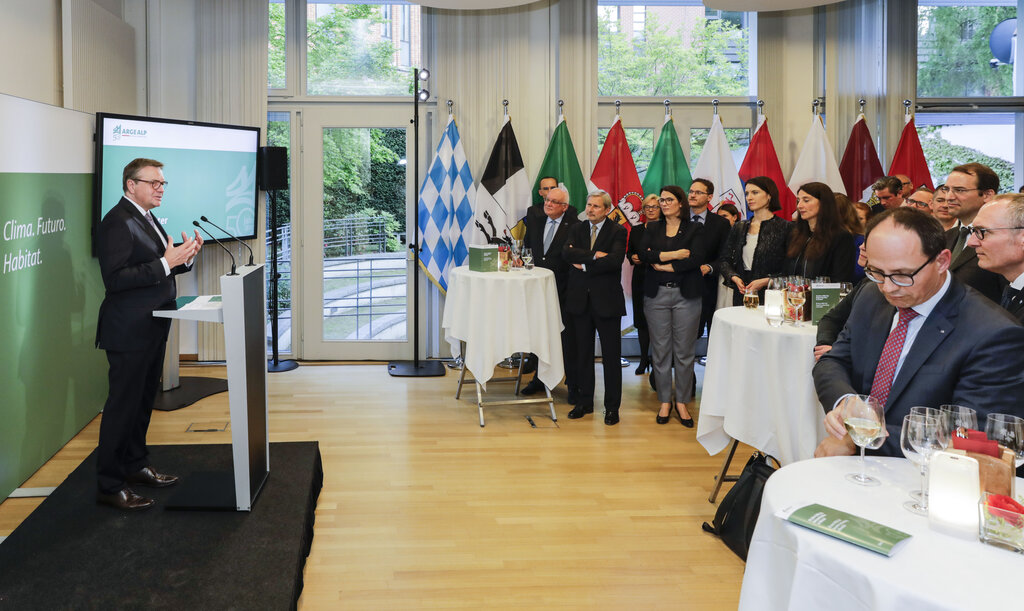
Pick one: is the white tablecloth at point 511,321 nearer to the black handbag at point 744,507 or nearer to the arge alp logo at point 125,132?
the black handbag at point 744,507

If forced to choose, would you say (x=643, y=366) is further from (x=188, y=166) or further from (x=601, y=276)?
(x=188, y=166)

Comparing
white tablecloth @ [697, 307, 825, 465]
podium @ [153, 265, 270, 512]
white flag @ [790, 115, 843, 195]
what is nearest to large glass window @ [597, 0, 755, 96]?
white flag @ [790, 115, 843, 195]

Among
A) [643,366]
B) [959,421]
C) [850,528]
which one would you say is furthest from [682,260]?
[850,528]

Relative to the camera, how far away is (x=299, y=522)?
135 inches

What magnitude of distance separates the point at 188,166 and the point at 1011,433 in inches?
228

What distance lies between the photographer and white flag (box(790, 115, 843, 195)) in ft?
23.7

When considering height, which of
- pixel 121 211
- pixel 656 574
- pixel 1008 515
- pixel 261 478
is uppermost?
pixel 121 211

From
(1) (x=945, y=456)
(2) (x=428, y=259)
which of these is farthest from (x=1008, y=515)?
(2) (x=428, y=259)

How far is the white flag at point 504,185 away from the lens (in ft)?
23.8

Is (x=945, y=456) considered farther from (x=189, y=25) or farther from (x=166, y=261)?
(x=189, y=25)

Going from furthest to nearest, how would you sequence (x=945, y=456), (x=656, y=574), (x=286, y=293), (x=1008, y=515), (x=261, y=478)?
(x=286, y=293) < (x=261, y=478) < (x=656, y=574) < (x=945, y=456) < (x=1008, y=515)

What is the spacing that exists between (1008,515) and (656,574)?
1.96 metres

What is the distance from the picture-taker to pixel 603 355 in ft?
18.5

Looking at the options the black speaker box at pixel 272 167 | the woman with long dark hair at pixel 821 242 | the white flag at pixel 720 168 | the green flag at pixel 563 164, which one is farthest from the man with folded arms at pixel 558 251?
the black speaker box at pixel 272 167
